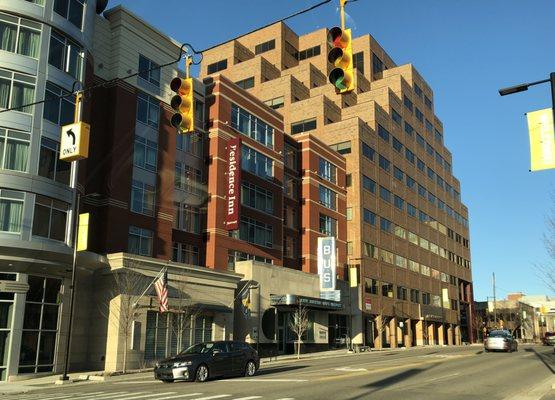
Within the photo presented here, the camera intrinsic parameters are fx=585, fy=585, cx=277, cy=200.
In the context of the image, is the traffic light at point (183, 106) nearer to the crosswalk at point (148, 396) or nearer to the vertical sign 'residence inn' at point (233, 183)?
the crosswalk at point (148, 396)

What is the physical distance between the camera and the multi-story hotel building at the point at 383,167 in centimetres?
6588

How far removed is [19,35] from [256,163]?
23.5m

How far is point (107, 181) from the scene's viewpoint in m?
35.9

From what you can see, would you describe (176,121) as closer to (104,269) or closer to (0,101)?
(0,101)

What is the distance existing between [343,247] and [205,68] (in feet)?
130

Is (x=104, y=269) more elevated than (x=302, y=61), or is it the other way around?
(x=302, y=61)

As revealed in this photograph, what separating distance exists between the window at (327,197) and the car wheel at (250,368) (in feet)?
116

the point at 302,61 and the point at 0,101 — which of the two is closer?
the point at 0,101

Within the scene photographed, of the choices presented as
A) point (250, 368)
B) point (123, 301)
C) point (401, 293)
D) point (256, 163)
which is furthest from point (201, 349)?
point (401, 293)

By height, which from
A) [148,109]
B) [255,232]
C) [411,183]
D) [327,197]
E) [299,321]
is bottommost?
[299,321]

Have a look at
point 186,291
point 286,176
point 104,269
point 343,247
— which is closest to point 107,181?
point 104,269

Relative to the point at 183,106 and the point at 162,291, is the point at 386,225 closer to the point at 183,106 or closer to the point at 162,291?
the point at 162,291

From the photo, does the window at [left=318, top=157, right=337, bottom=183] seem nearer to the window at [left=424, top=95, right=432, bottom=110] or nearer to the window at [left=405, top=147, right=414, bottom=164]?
the window at [left=405, top=147, right=414, bottom=164]

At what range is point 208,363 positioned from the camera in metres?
22.4
